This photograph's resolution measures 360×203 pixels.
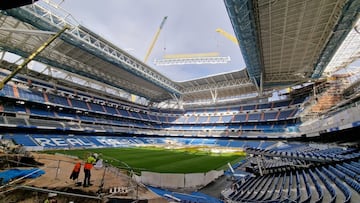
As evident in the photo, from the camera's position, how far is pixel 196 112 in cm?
6347

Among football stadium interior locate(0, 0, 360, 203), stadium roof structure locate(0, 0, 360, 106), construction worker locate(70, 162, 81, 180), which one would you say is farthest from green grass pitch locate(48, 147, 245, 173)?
stadium roof structure locate(0, 0, 360, 106)

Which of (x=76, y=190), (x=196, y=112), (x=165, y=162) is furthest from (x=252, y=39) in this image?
(x=196, y=112)

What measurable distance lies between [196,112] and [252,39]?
43104 millimetres

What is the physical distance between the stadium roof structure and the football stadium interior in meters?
0.14

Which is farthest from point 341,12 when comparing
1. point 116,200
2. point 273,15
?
point 116,200

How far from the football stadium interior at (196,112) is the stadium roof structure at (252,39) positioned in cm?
14

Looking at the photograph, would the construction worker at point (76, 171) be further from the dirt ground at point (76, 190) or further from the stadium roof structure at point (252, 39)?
the stadium roof structure at point (252, 39)

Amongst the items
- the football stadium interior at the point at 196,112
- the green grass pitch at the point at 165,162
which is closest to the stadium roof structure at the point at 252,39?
the football stadium interior at the point at 196,112

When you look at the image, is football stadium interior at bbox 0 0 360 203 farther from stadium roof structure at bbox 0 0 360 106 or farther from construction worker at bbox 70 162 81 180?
construction worker at bbox 70 162 81 180

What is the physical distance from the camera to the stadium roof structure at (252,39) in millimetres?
18252

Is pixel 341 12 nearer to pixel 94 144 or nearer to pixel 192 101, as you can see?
pixel 94 144

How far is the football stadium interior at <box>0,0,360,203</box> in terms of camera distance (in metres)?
9.59

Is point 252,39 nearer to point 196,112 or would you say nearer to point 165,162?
point 165,162

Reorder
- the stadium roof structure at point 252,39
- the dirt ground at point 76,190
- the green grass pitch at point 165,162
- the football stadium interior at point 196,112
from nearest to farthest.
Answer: the dirt ground at point 76,190 < the football stadium interior at point 196,112 < the green grass pitch at point 165,162 < the stadium roof structure at point 252,39
